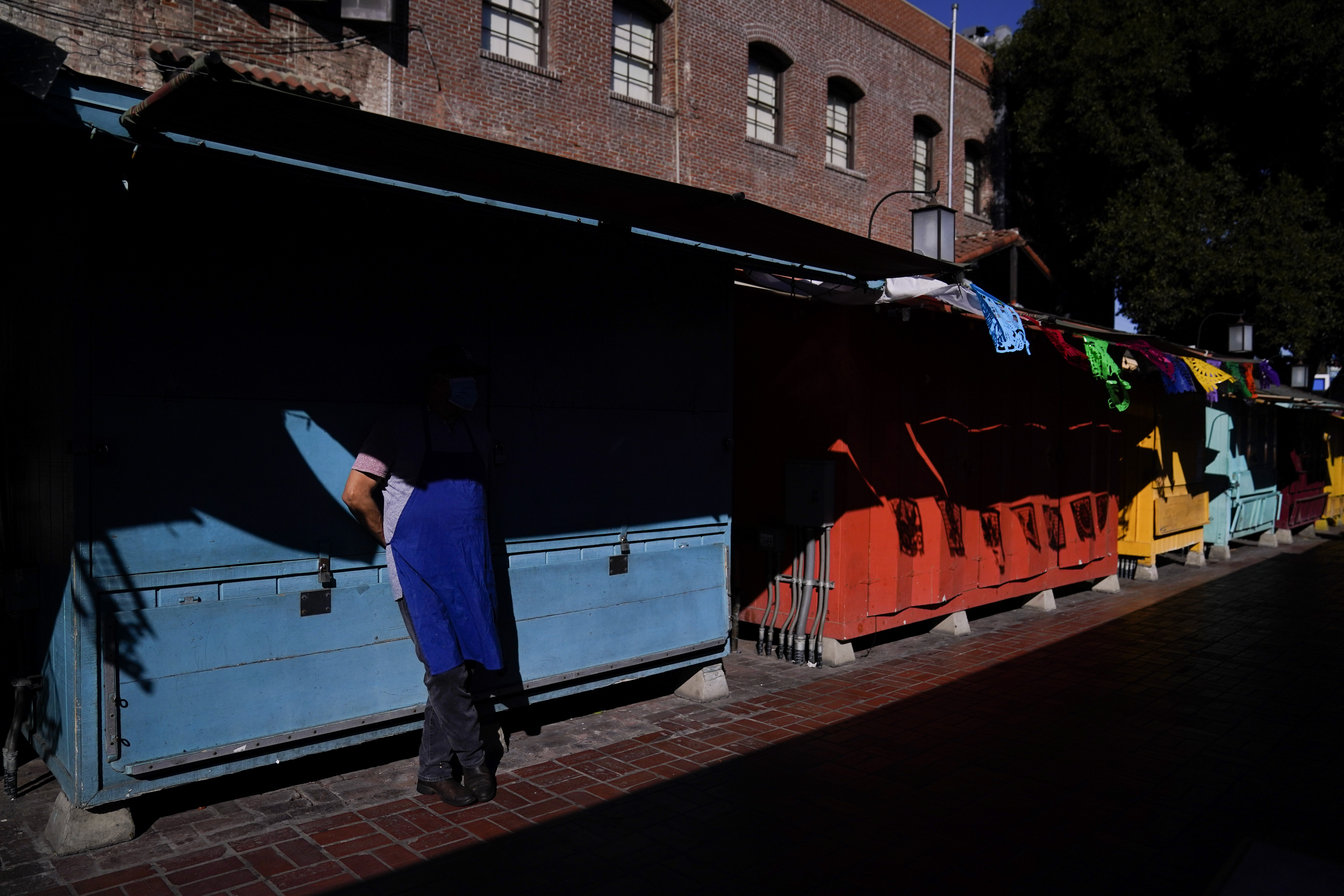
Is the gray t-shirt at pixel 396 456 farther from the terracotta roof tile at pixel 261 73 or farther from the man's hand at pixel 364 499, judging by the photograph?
the terracotta roof tile at pixel 261 73

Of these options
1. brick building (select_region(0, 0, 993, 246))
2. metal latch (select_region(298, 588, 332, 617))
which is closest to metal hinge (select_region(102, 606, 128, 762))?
metal latch (select_region(298, 588, 332, 617))

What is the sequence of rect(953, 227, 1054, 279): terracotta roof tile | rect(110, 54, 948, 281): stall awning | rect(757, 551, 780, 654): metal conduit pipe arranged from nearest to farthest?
rect(110, 54, 948, 281): stall awning
rect(757, 551, 780, 654): metal conduit pipe
rect(953, 227, 1054, 279): terracotta roof tile

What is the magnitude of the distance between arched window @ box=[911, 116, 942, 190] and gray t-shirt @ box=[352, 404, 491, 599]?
727 inches

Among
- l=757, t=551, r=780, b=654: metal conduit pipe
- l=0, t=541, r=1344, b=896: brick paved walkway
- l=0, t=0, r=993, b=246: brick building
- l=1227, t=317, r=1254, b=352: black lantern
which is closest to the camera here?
l=0, t=541, r=1344, b=896: brick paved walkway

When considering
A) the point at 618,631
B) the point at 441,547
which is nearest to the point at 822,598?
the point at 618,631

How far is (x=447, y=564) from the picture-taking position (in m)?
4.31

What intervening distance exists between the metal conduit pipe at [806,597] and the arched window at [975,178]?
17.3 meters

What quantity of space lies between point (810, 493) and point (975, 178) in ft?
59.6

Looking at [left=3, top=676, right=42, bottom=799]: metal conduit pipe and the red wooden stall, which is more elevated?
the red wooden stall

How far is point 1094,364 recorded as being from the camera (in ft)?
27.8

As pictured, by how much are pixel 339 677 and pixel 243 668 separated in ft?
1.51

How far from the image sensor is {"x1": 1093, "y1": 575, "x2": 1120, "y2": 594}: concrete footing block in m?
11.3

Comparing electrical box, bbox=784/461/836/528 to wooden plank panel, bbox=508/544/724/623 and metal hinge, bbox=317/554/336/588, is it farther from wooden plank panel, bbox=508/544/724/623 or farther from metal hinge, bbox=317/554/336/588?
metal hinge, bbox=317/554/336/588

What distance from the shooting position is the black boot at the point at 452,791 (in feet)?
14.2
